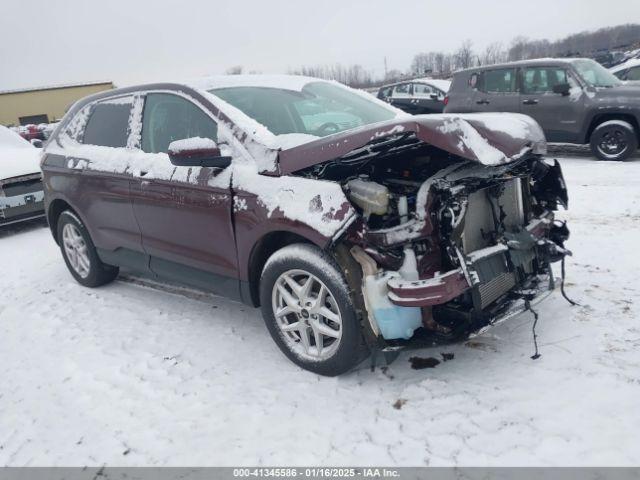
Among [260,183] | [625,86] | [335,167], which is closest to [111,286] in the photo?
[260,183]

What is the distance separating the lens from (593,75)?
8.31 meters

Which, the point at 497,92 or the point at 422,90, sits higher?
the point at 422,90

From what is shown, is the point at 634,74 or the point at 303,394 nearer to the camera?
the point at 303,394

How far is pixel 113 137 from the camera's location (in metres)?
4.09

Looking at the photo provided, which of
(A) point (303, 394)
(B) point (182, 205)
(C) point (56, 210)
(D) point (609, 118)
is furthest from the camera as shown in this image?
(D) point (609, 118)

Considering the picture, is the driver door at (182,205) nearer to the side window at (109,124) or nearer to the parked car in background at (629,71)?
the side window at (109,124)

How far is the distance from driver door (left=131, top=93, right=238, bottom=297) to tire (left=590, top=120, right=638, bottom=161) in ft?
23.6

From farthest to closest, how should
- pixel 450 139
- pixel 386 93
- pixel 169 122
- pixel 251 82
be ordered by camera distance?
1. pixel 386 93
2. pixel 251 82
3. pixel 169 122
4. pixel 450 139

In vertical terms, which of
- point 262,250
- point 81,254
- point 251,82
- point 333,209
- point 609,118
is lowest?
point 81,254

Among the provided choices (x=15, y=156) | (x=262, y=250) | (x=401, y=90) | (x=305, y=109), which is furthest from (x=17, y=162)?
(x=401, y=90)

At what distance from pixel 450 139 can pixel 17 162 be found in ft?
23.4

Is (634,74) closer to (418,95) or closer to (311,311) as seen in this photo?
(418,95)

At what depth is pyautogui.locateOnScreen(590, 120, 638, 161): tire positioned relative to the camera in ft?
25.7

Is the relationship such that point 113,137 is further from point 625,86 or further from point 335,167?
point 625,86
